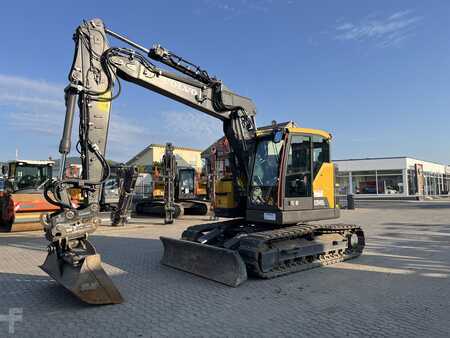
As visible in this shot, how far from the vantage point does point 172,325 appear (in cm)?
483

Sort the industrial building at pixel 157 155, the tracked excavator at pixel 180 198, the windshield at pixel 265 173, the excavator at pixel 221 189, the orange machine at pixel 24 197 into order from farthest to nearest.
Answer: the industrial building at pixel 157 155, the tracked excavator at pixel 180 198, the orange machine at pixel 24 197, the windshield at pixel 265 173, the excavator at pixel 221 189

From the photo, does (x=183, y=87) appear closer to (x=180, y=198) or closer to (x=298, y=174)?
(x=298, y=174)

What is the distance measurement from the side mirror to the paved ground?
2725 mm

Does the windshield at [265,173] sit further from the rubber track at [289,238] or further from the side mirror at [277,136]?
the rubber track at [289,238]

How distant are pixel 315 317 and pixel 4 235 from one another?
39.5 feet

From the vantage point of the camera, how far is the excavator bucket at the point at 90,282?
5.29 m

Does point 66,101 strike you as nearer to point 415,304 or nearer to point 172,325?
point 172,325

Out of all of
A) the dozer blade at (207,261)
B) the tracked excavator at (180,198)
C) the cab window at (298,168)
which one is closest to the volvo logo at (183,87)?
the cab window at (298,168)

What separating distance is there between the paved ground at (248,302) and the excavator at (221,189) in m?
0.39

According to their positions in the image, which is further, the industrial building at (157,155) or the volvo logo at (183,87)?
the industrial building at (157,155)

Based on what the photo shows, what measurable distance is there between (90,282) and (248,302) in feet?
7.60

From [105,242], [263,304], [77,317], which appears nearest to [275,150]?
[263,304]

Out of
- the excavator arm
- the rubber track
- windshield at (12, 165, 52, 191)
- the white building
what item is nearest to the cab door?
the rubber track

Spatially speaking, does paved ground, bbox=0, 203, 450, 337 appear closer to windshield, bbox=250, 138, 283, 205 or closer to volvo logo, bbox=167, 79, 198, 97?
windshield, bbox=250, 138, 283, 205
